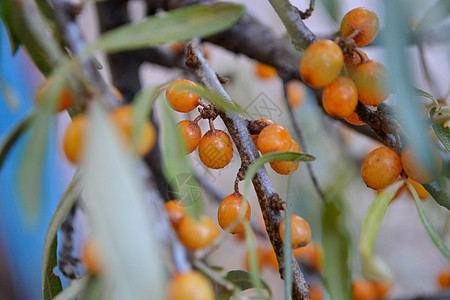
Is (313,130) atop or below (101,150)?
below

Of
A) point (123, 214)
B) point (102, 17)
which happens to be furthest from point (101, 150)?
point (102, 17)

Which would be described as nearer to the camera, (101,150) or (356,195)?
(101,150)

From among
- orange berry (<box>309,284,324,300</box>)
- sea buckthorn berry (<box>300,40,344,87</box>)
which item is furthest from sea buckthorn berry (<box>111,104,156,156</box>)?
orange berry (<box>309,284,324,300</box>)

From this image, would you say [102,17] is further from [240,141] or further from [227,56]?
[227,56]

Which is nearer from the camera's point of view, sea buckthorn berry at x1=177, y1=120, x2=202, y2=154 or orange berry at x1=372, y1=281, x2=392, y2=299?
sea buckthorn berry at x1=177, y1=120, x2=202, y2=154

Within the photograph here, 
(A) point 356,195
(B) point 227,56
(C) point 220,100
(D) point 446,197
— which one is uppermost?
(C) point 220,100

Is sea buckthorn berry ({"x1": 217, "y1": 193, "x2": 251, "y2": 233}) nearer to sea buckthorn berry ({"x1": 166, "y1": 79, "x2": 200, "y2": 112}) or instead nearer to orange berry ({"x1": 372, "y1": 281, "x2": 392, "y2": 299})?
sea buckthorn berry ({"x1": 166, "y1": 79, "x2": 200, "y2": 112})

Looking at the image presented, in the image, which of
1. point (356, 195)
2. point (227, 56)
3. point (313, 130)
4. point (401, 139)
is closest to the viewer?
point (401, 139)

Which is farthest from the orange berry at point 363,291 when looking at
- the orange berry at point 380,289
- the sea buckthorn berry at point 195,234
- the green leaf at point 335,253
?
the sea buckthorn berry at point 195,234

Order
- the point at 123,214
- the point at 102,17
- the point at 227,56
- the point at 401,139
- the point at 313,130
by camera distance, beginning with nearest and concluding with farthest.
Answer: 1. the point at 123,214
2. the point at 401,139
3. the point at 102,17
4. the point at 313,130
5. the point at 227,56
